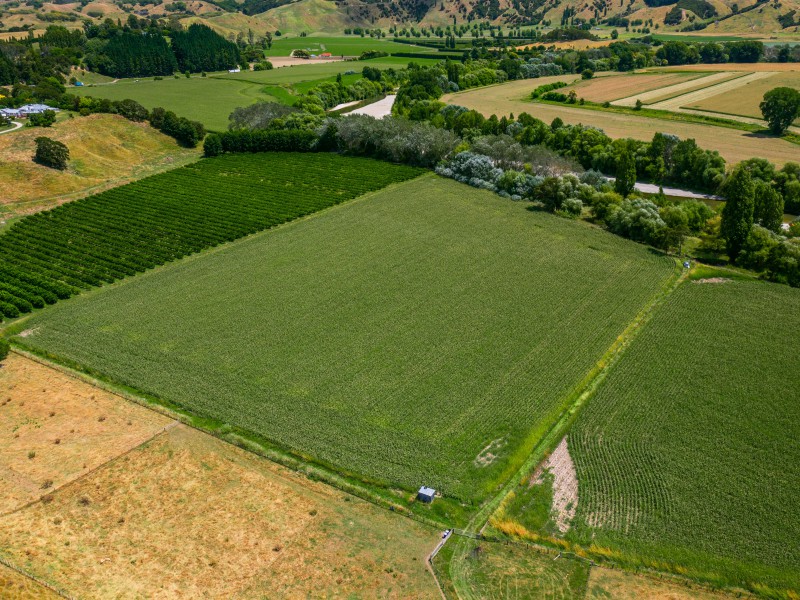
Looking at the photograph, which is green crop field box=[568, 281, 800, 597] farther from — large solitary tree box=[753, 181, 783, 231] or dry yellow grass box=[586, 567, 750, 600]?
large solitary tree box=[753, 181, 783, 231]

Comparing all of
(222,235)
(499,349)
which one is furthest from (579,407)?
(222,235)

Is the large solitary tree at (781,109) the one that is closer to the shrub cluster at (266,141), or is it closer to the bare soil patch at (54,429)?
the shrub cluster at (266,141)

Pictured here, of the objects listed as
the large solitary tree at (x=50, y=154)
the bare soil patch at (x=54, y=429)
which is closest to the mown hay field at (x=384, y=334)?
the bare soil patch at (x=54, y=429)

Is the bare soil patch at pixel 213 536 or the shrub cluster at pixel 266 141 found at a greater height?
the shrub cluster at pixel 266 141

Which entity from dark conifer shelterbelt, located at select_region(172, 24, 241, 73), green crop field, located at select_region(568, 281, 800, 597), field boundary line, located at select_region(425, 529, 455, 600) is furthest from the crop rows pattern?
dark conifer shelterbelt, located at select_region(172, 24, 241, 73)

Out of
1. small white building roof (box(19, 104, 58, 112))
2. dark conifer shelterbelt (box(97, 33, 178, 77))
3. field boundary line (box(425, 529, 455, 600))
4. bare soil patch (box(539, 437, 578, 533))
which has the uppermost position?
dark conifer shelterbelt (box(97, 33, 178, 77))

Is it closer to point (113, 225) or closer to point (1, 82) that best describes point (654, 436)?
point (113, 225)
